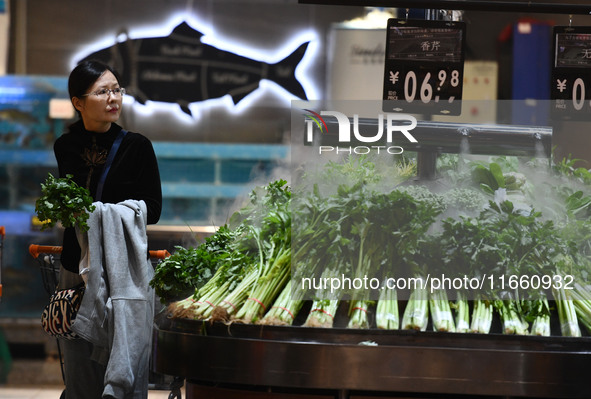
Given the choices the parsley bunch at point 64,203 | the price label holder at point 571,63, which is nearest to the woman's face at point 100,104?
the parsley bunch at point 64,203

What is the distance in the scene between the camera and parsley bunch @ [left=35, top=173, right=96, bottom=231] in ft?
9.73

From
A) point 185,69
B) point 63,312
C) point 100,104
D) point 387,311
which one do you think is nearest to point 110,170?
point 100,104

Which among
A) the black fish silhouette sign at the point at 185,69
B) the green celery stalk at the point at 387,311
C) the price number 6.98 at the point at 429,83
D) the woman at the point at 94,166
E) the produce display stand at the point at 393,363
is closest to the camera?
the produce display stand at the point at 393,363

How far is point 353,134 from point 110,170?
1240mm

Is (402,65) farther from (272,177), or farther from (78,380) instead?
(78,380)

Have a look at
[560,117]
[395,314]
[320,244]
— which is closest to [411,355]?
[395,314]

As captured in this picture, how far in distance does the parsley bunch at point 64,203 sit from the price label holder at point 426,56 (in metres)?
1.50

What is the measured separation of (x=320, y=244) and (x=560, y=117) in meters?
1.13

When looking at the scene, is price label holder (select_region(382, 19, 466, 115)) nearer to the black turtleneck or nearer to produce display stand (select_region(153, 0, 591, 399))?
produce display stand (select_region(153, 0, 591, 399))

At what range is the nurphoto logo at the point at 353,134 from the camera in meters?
2.56

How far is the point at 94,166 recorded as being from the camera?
329cm

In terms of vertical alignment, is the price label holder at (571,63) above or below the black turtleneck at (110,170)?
above

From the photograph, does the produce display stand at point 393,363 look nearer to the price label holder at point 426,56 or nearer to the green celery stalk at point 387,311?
the green celery stalk at point 387,311

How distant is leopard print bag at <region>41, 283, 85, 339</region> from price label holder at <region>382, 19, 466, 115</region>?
5.66 feet
